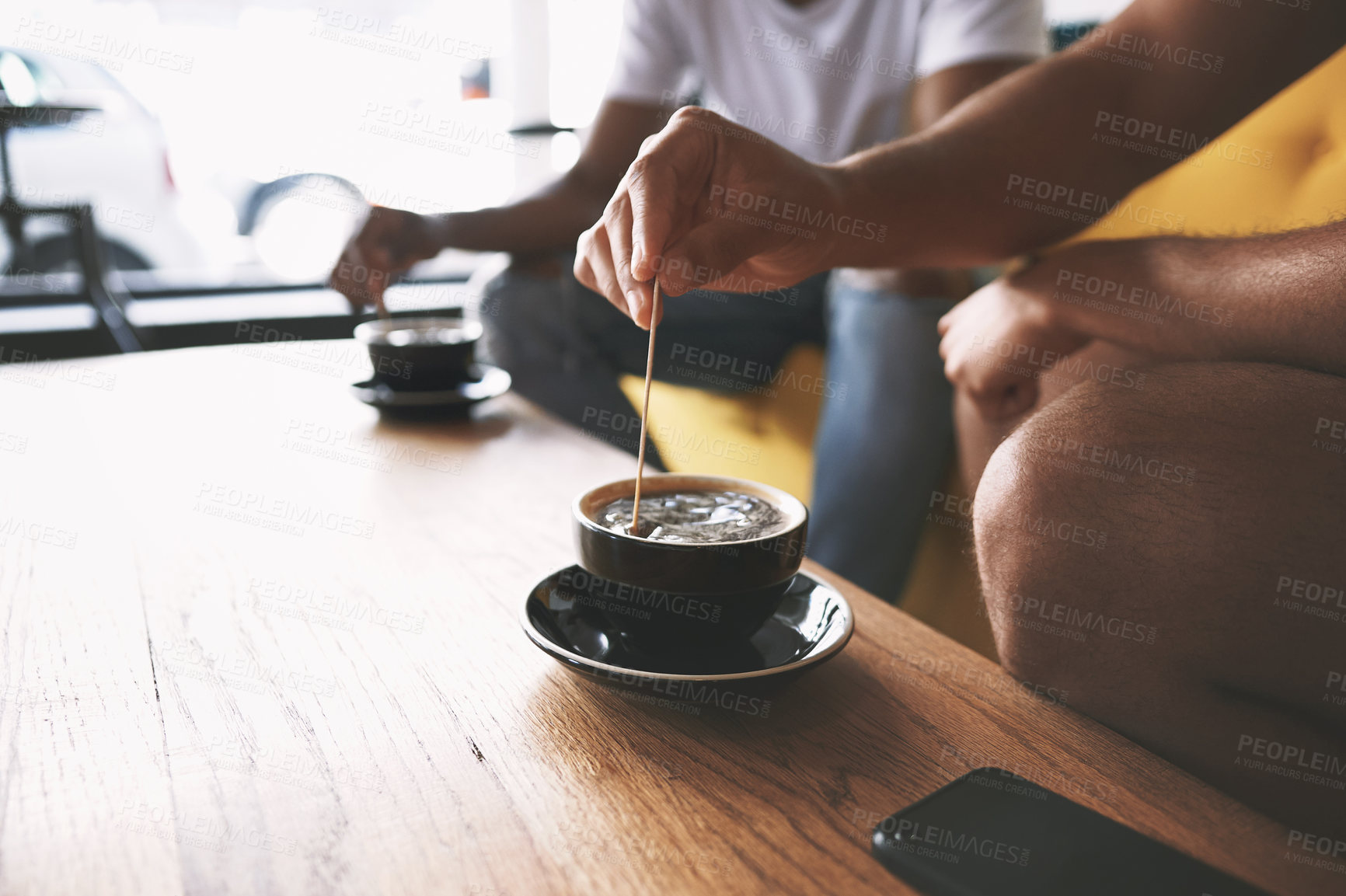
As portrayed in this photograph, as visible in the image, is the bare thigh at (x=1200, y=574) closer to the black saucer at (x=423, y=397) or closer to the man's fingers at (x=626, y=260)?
the man's fingers at (x=626, y=260)

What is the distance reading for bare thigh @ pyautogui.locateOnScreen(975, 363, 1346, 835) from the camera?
0.52 meters

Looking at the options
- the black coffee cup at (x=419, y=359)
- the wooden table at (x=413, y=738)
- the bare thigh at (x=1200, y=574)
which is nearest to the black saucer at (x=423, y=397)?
the black coffee cup at (x=419, y=359)

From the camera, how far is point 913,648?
639mm

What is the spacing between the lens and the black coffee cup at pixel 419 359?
123 cm

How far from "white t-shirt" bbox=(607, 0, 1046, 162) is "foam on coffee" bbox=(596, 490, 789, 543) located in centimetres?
112

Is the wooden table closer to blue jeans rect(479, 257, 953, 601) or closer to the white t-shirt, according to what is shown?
blue jeans rect(479, 257, 953, 601)

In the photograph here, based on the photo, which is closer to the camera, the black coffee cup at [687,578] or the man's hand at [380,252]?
the black coffee cup at [687,578]

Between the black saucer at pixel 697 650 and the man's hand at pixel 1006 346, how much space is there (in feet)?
1.26

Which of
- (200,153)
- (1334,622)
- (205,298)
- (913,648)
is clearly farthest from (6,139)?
(1334,622)

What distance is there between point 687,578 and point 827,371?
1.14 meters

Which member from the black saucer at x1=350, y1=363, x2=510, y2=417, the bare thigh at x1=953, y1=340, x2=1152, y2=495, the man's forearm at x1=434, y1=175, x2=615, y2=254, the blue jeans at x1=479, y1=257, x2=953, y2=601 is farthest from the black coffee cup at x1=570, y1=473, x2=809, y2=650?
the man's forearm at x1=434, y1=175, x2=615, y2=254

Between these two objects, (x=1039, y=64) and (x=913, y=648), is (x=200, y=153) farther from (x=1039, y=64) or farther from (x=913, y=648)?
(x=913, y=648)

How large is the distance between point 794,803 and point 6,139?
3.27 metres

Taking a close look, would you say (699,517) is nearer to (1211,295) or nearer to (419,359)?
(1211,295)
